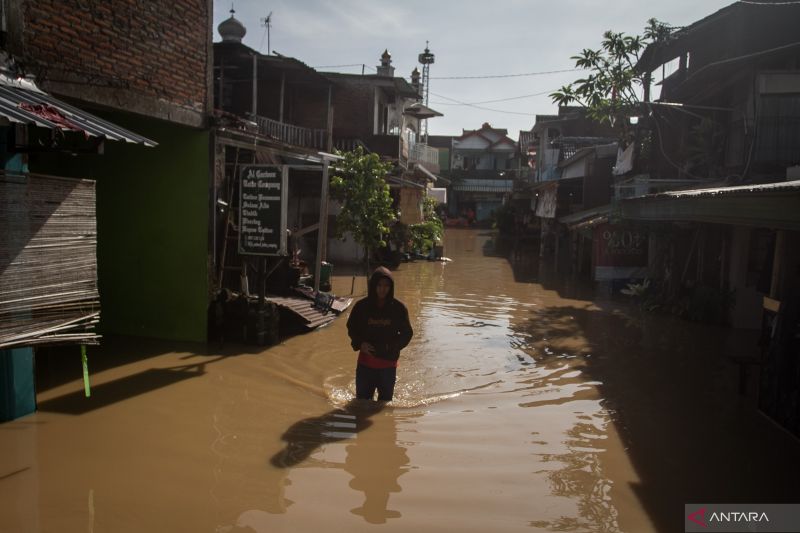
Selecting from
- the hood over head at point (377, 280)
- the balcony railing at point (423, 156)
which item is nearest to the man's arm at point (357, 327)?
the hood over head at point (377, 280)

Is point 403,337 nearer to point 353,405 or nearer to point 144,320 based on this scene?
point 353,405

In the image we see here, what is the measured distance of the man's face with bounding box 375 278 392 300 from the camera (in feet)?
21.0

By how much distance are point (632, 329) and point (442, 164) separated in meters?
52.2

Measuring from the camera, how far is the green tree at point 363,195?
15.8 meters

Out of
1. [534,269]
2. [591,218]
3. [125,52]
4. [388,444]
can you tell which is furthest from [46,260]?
[534,269]

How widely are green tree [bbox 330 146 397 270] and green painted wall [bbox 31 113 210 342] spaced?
6278 millimetres

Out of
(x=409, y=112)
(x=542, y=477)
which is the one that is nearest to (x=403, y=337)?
(x=542, y=477)

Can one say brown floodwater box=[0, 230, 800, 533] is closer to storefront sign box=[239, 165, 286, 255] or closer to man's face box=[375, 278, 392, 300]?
man's face box=[375, 278, 392, 300]

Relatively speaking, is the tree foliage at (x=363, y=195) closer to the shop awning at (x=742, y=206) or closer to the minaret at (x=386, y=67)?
the shop awning at (x=742, y=206)

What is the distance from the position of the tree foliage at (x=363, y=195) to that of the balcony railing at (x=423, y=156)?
13.2 m

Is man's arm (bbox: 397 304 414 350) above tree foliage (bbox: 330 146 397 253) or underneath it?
underneath

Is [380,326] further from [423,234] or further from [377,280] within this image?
[423,234]

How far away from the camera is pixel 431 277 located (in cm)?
2100

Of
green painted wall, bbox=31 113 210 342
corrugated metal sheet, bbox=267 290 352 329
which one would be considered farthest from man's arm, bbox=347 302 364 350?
corrugated metal sheet, bbox=267 290 352 329
